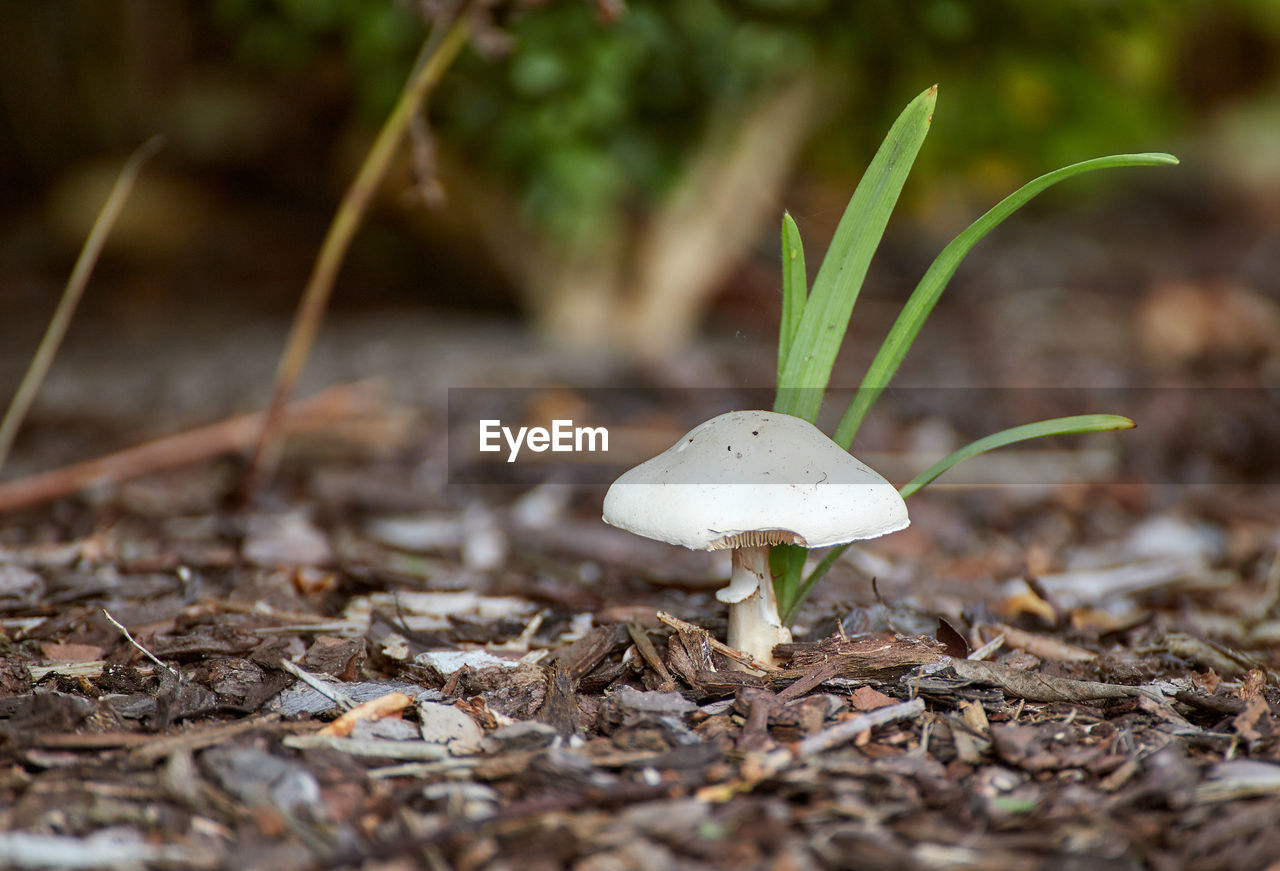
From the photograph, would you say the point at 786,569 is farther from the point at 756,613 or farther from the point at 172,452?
the point at 172,452

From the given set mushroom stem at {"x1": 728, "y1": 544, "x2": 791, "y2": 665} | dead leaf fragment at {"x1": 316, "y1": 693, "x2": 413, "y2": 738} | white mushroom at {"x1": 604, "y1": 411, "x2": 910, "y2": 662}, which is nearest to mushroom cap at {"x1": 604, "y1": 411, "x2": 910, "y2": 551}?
white mushroom at {"x1": 604, "y1": 411, "x2": 910, "y2": 662}

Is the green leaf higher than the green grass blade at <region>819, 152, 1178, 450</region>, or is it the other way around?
the green grass blade at <region>819, 152, 1178, 450</region>

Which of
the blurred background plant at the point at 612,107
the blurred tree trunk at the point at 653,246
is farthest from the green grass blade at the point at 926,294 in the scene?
the blurred tree trunk at the point at 653,246

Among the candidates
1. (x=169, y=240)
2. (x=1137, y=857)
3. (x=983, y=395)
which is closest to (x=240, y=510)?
(x=1137, y=857)

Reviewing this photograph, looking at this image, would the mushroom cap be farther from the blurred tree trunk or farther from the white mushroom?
the blurred tree trunk

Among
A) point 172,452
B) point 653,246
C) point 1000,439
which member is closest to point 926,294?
point 1000,439
